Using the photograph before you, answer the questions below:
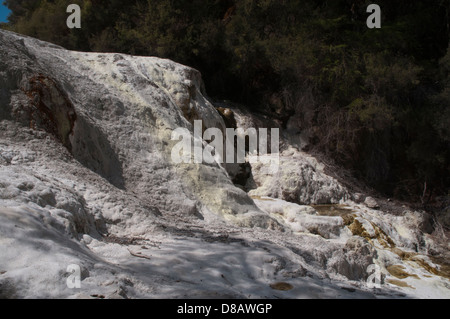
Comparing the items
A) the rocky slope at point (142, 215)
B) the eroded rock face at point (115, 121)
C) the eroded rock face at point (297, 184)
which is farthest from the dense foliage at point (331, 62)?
the eroded rock face at point (115, 121)

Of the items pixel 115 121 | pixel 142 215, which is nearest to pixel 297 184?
pixel 115 121

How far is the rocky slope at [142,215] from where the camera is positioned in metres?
2.19

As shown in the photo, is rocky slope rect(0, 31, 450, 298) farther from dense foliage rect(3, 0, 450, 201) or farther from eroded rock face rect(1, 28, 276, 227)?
dense foliage rect(3, 0, 450, 201)

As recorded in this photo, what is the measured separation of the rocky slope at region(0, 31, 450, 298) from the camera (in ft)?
7.17

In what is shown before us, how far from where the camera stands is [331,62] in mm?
9531

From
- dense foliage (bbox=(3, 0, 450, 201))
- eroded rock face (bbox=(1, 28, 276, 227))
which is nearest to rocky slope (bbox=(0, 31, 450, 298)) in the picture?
eroded rock face (bbox=(1, 28, 276, 227))

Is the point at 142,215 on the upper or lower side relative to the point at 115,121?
lower

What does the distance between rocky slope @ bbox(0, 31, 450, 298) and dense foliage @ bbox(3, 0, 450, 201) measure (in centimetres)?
236

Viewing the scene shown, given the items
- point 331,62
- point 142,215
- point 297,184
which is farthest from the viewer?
point 331,62

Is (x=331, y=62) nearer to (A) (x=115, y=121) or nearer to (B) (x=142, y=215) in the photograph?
(A) (x=115, y=121)

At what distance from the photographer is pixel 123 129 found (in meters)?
5.08

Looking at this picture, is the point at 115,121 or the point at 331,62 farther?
the point at 331,62

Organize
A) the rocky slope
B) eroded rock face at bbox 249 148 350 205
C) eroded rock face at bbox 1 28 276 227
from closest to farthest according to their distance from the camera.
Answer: the rocky slope < eroded rock face at bbox 1 28 276 227 < eroded rock face at bbox 249 148 350 205

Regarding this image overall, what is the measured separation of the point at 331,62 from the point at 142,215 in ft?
23.8
